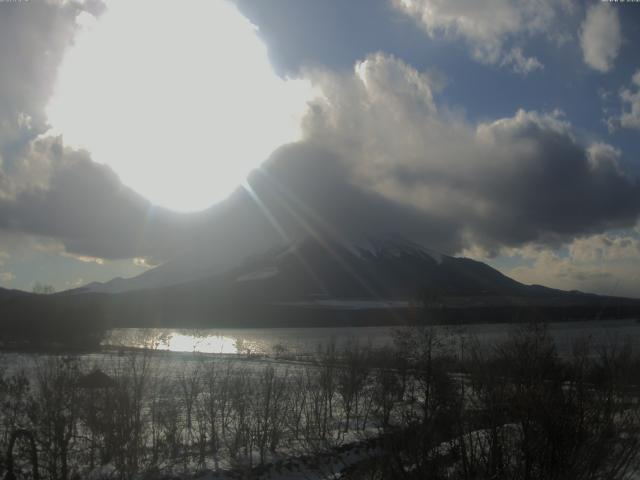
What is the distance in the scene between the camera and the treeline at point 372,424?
7.21 m

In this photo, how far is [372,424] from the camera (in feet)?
86.1

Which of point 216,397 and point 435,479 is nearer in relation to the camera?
point 435,479

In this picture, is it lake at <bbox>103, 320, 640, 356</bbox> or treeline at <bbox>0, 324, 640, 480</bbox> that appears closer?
treeline at <bbox>0, 324, 640, 480</bbox>

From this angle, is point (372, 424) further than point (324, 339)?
No

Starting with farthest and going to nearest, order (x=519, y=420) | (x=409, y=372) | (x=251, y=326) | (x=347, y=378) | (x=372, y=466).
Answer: (x=251, y=326) → (x=409, y=372) → (x=347, y=378) → (x=372, y=466) → (x=519, y=420)

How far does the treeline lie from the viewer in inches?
284

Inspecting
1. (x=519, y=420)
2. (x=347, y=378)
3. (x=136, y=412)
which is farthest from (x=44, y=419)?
(x=347, y=378)

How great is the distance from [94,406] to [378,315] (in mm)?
166524

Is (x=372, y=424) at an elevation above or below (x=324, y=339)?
above

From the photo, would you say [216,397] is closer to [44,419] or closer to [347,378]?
[347,378]

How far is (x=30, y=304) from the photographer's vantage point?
100438mm

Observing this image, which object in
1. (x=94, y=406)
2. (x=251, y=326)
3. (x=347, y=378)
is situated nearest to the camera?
(x=94, y=406)

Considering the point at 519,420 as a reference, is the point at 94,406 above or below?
below

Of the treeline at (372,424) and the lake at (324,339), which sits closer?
the treeline at (372,424)
